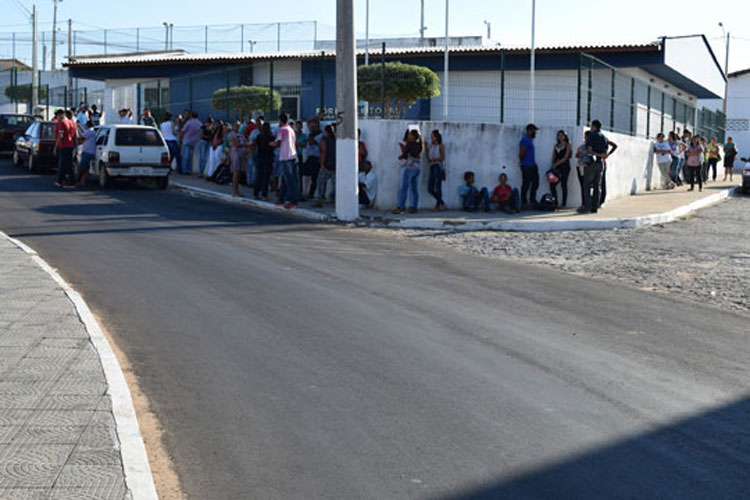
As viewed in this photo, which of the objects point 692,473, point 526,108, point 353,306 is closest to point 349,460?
point 692,473

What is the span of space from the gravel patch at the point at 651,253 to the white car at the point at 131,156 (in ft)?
29.4

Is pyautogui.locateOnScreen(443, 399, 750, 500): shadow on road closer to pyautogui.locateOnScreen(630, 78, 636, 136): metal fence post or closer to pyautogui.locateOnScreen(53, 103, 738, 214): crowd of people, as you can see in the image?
pyautogui.locateOnScreen(53, 103, 738, 214): crowd of people

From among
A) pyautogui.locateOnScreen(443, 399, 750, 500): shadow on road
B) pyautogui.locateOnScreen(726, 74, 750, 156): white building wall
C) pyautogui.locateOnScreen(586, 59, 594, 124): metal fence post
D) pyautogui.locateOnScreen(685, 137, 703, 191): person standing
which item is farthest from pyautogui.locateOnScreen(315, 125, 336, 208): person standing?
pyautogui.locateOnScreen(726, 74, 750, 156): white building wall

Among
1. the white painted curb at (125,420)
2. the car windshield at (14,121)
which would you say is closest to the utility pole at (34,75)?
the car windshield at (14,121)

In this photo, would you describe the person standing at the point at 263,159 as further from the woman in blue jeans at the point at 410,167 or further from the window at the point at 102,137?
the window at the point at 102,137

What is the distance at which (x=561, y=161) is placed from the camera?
1938cm

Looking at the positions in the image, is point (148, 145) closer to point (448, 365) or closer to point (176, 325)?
point (176, 325)

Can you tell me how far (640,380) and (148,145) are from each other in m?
18.7

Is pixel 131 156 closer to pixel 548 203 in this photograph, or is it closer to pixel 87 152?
pixel 87 152

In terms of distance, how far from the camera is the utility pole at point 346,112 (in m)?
17.5

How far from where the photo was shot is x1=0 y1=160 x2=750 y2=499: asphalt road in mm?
4844

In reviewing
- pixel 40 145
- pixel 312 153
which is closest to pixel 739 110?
pixel 312 153

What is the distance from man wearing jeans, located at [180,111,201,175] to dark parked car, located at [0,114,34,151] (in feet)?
25.3

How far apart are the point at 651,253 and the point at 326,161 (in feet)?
27.4
